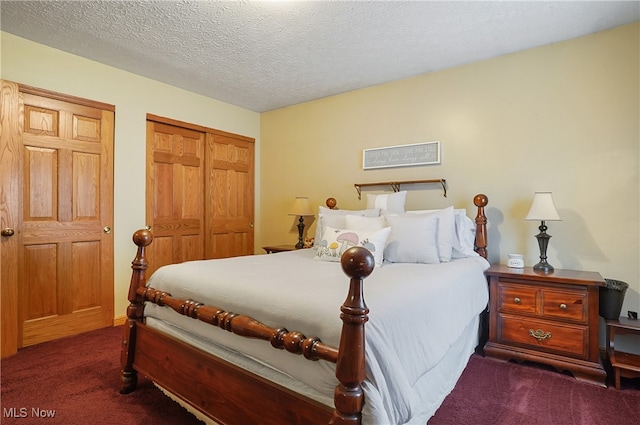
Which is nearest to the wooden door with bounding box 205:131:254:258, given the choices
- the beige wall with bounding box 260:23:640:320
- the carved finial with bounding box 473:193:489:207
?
the beige wall with bounding box 260:23:640:320

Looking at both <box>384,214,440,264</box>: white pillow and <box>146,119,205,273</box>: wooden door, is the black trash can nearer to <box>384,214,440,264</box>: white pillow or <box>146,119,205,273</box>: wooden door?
<box>384,214,440,264</box>: white pillow

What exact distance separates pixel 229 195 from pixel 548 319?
3.49 meters

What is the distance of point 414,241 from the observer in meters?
2.44

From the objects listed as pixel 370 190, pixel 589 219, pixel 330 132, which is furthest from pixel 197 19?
pixel 589 219

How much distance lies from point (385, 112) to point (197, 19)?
1955 millimetres

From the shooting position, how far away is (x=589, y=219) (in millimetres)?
2496

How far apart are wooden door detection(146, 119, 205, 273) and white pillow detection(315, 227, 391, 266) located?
1.96m

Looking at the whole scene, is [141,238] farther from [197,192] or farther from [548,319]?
[548,319]

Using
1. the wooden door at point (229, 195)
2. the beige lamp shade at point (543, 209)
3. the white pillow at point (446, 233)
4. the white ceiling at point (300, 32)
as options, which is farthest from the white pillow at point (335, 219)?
the wooden door at point (229, 195)

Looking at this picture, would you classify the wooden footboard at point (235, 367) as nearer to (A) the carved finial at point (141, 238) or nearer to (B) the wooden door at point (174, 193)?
(A) the carved finial at point (141, 238)

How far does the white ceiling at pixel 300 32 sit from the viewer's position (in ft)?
7.25

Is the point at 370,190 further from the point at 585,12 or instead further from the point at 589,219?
the point at 585,12

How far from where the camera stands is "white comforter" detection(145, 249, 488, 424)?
44.9 inches

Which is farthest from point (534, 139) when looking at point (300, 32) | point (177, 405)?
point (177, 405)
